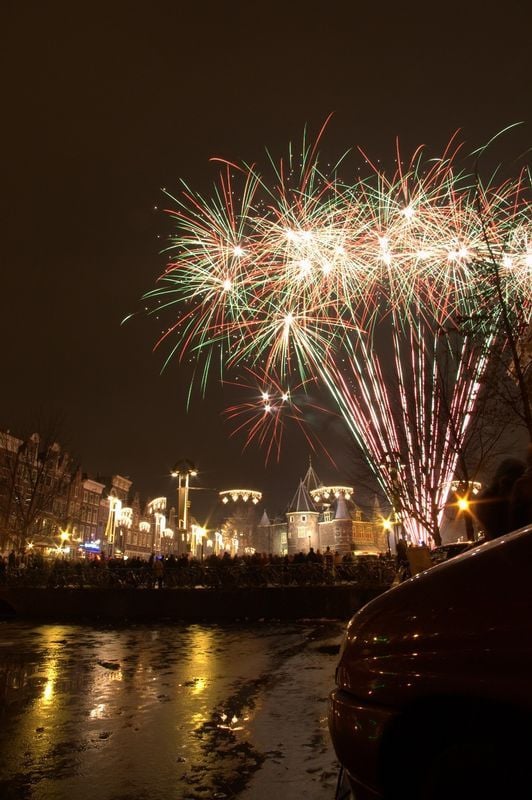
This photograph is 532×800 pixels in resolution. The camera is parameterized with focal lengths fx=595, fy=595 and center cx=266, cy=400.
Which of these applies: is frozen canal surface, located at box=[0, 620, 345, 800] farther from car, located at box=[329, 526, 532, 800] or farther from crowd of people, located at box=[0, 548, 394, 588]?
crowd of people, located at box=[0, 548, 394, 588]

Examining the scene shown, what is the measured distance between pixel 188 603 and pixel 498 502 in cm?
1997

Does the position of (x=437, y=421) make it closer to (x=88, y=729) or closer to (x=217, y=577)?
(x=217, y=577)

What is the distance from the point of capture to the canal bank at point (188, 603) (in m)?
21.4

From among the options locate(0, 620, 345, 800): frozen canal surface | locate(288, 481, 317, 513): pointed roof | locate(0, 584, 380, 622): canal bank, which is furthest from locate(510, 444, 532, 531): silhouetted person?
locate(288, 481, 317, 513): pointed roof

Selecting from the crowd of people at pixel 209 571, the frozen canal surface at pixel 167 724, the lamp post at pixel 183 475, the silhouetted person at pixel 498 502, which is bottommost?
the frozen canal surface at pixel 167 724

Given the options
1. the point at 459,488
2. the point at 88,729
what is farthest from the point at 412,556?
the point at 459,488

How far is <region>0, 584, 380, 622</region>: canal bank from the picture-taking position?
21.4 m

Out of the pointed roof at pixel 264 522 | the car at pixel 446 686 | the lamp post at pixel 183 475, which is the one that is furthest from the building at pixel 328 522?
the car at pixel 446 686

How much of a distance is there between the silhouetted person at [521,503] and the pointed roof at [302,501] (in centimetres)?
9302

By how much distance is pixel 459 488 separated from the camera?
2862 centimetres

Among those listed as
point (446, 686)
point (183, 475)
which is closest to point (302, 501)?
point (183, 475)

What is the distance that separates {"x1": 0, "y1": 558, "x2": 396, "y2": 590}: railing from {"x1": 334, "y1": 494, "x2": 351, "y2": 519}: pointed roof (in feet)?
219

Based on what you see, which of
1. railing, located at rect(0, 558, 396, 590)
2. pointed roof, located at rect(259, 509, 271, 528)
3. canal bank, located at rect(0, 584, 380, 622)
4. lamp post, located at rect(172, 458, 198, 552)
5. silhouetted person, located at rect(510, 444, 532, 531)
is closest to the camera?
silhouetted person, located at rect(510, 444, 532, 531)

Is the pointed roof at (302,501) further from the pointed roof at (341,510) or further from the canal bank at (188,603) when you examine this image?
the canal bank at (188,603)
